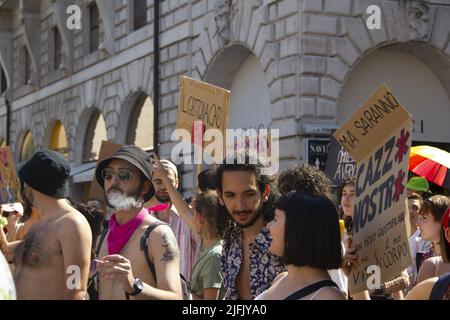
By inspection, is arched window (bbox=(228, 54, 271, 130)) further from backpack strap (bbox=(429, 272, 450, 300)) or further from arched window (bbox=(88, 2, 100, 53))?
backpack strap (bbox=(429, 272, 450, 300))

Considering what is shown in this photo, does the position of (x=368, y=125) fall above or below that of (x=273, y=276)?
above

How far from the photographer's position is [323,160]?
12.8 m

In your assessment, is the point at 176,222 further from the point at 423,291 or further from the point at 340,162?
the point at 423,291

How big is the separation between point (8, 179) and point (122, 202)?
591 cm

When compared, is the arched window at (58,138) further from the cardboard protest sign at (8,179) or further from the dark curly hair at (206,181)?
the dark curly hair at (206,181)

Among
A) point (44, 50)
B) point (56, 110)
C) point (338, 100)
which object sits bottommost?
point (338, 100)

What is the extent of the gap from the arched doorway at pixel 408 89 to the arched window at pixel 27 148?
15.4 m

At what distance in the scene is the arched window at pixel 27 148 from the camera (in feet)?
88.4

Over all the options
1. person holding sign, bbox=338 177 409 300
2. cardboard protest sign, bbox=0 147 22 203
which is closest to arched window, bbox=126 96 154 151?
cardboard protest sign, bbox=0 147 22 203

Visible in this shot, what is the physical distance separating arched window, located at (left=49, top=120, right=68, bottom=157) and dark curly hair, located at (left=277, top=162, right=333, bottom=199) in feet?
63.7
